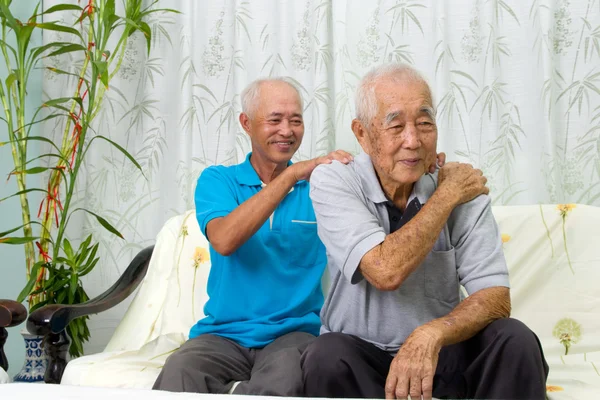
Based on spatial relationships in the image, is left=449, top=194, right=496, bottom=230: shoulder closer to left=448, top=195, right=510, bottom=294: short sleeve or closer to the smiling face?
left=448, top=195, right=510, bottom=294: short sleeve

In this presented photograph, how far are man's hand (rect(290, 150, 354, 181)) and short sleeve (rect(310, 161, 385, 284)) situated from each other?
0.05m

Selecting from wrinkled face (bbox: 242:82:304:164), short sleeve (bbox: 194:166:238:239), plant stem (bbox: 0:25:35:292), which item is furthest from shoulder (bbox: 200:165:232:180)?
plant stem (bbox: 0:25:35:292)

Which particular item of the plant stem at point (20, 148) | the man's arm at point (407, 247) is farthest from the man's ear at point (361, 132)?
the plant stem at point (20, 148)

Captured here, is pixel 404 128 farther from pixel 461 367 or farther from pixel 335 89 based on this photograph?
pixel 335 89

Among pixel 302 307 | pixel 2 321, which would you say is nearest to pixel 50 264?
pixel 2 321

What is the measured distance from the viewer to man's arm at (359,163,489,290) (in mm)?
1454

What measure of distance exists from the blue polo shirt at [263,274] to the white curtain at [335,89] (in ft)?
2.05

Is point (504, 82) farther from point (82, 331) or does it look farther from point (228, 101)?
point (82, 331)

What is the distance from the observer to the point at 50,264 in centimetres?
258

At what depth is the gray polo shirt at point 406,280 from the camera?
1.54m

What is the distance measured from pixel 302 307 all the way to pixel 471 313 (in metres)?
0.63

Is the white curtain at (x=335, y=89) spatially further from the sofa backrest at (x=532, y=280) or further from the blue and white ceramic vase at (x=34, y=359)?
the blue and white ceramic vase at (x=34, y=359)

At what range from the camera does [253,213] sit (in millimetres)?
1823

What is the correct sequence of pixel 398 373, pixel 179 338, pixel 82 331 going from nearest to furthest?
pixel 398 373 → pixel 179 338 → pixel 82 331
